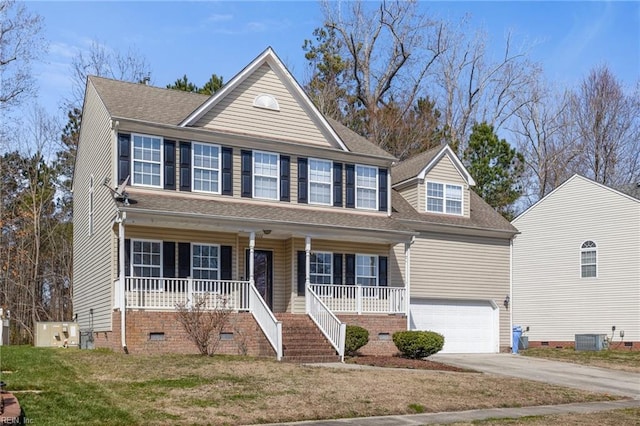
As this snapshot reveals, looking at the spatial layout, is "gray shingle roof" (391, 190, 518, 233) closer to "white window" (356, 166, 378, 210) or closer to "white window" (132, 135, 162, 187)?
"white window" (356, 166, 378, 210)

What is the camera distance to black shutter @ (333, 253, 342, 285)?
81.9 feet

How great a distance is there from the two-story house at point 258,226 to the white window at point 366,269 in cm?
5

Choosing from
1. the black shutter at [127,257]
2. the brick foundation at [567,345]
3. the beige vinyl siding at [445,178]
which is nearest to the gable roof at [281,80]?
the black shutter at [127,257]

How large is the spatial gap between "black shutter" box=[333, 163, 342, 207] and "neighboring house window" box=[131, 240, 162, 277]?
6251 mm

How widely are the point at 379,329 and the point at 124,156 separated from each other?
9.36m

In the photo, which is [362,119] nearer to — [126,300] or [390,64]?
[390,64]

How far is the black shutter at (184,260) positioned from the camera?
2217 centimetres

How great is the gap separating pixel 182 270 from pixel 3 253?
67.9 ft

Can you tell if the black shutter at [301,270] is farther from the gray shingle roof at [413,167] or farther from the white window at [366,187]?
the gray shingle roof at [413,167]

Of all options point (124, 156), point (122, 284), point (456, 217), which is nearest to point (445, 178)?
point (456, 217)

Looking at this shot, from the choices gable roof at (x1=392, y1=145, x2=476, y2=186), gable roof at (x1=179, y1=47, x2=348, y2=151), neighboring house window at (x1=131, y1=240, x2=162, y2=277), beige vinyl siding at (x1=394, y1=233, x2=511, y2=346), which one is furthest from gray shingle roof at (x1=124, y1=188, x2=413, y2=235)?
gable roof at (x1=392, y1=145, x2=476, y2=186)

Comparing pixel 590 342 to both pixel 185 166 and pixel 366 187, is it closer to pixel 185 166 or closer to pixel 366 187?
pixel 366 187

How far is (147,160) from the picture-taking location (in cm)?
2202

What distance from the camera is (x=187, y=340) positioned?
20.4 m
